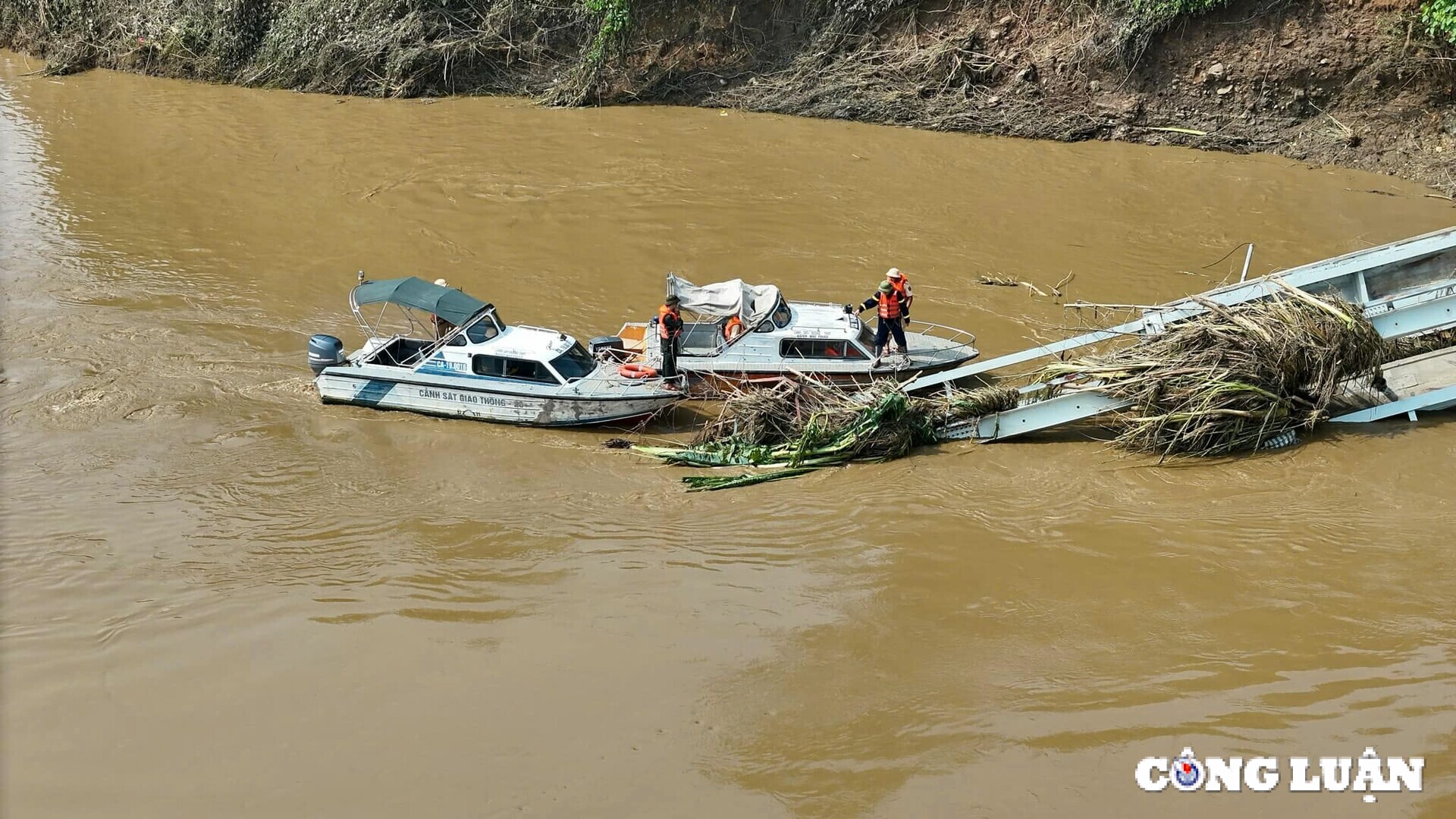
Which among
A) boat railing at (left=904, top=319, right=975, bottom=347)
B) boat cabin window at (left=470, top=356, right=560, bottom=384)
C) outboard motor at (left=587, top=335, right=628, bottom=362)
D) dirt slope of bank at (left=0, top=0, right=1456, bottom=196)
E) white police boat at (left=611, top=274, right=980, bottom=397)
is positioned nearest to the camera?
boat cabin window at (left=470, top=356, right=560, bottom=384)

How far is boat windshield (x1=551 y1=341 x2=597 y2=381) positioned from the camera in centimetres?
1409

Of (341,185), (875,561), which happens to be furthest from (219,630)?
(341,185)

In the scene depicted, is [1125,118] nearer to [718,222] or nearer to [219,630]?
[718,222]

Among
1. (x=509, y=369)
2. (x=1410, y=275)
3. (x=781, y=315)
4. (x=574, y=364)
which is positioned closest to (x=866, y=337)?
(x=781, y=315)

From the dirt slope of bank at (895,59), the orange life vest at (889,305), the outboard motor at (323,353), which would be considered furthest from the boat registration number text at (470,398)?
the dirt slope of bank at (895,59)

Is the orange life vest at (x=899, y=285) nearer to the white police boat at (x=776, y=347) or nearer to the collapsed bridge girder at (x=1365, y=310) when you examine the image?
the white police boat at (x=776, y=347)

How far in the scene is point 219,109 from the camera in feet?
86.1

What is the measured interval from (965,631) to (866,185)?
14.5m

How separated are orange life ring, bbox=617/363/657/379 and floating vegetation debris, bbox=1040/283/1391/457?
19.6ft

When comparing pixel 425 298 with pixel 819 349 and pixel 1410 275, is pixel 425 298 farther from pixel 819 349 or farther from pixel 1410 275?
pixel 1410 275

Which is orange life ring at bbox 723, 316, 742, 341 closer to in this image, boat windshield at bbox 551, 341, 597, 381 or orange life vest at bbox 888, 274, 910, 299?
boat windshield at bbox 551, 341, 597, 381

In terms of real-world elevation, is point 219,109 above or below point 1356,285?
above

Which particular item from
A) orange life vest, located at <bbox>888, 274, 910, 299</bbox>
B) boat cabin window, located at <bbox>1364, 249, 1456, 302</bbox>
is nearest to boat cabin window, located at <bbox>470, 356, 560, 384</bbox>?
orange life vest, located at <bbox>888, 274, 910, 299</bbox>

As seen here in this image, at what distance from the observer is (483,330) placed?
1434 centimetres
